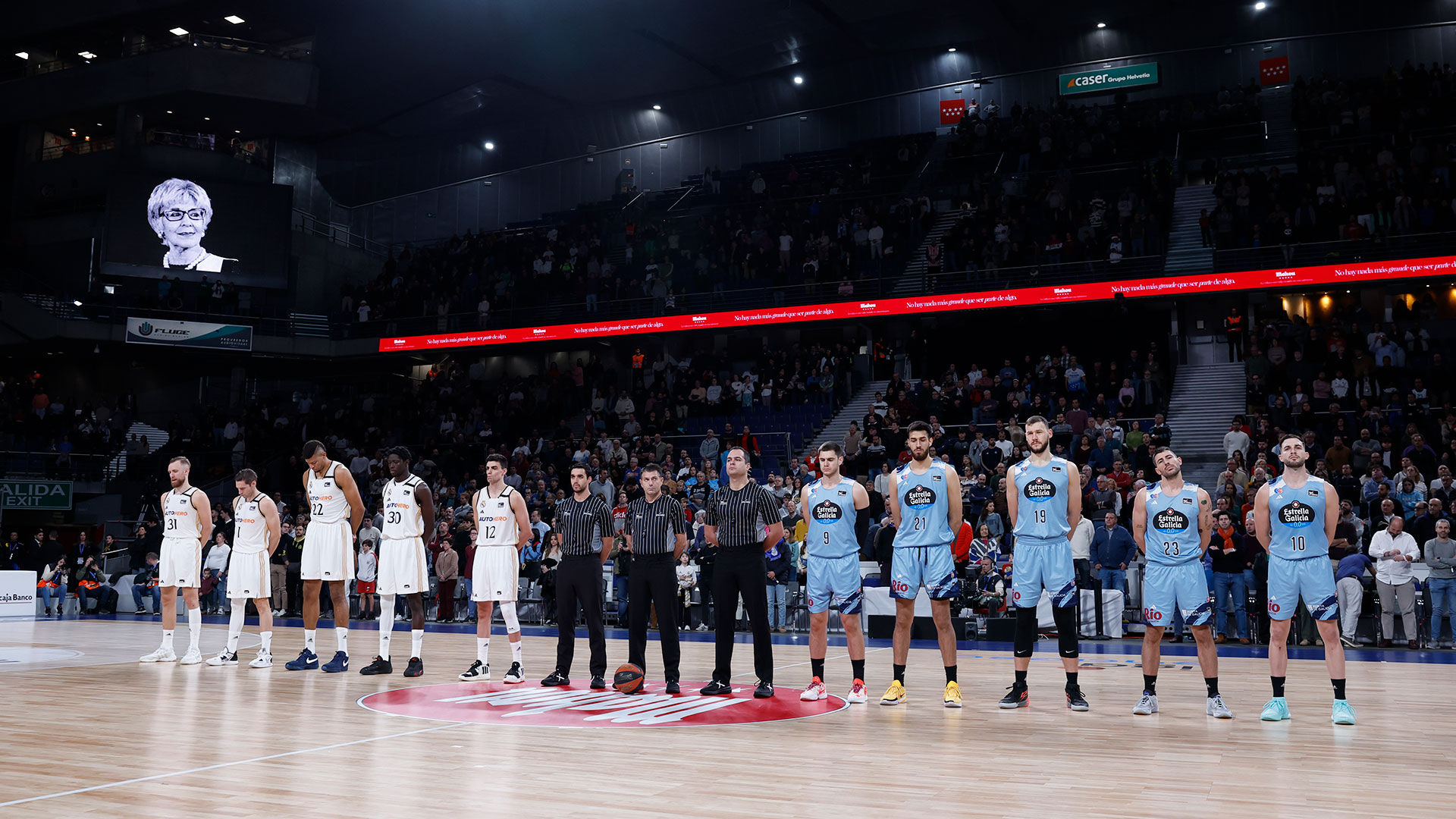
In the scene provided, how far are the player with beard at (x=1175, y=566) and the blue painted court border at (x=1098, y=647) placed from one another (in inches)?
159

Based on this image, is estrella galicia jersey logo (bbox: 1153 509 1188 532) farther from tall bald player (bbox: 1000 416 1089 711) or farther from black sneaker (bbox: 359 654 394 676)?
black sneaker (bbox: 359 654 394 676)

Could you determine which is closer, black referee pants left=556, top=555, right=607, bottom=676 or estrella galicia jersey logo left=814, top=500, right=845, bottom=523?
estrella galicia jersey logo left=814, top=500, right=845, bottom=523

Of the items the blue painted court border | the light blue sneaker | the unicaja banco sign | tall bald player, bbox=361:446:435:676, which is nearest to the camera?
the light blue sneaker

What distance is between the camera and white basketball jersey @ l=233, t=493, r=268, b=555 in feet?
37.9

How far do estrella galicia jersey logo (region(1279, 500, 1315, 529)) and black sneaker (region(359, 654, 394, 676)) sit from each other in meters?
8.04

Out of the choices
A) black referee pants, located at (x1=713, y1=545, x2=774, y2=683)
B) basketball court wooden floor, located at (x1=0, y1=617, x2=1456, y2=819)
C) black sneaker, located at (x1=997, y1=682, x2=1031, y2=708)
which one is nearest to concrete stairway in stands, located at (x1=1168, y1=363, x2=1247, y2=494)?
basketball court wooden floor, located at (x1=0, y1=617, x2=1456, y2=819)

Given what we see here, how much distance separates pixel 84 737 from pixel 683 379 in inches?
885

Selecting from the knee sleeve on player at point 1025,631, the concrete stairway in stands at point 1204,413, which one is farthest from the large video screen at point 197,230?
the knee sleeve on player at point 1025,631

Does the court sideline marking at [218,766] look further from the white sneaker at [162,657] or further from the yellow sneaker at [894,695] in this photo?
the white sneaker at [162,657]

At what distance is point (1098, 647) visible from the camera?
1430cm

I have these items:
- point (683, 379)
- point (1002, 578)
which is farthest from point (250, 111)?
point (1002, 578)

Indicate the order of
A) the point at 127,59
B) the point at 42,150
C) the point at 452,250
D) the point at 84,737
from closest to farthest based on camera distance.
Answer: the point at 84,737 < the point at 127,59 < the point at 42,150 < the point at 452,250

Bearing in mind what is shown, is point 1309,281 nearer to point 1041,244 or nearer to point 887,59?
point 1041,244

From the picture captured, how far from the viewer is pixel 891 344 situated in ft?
95.2
